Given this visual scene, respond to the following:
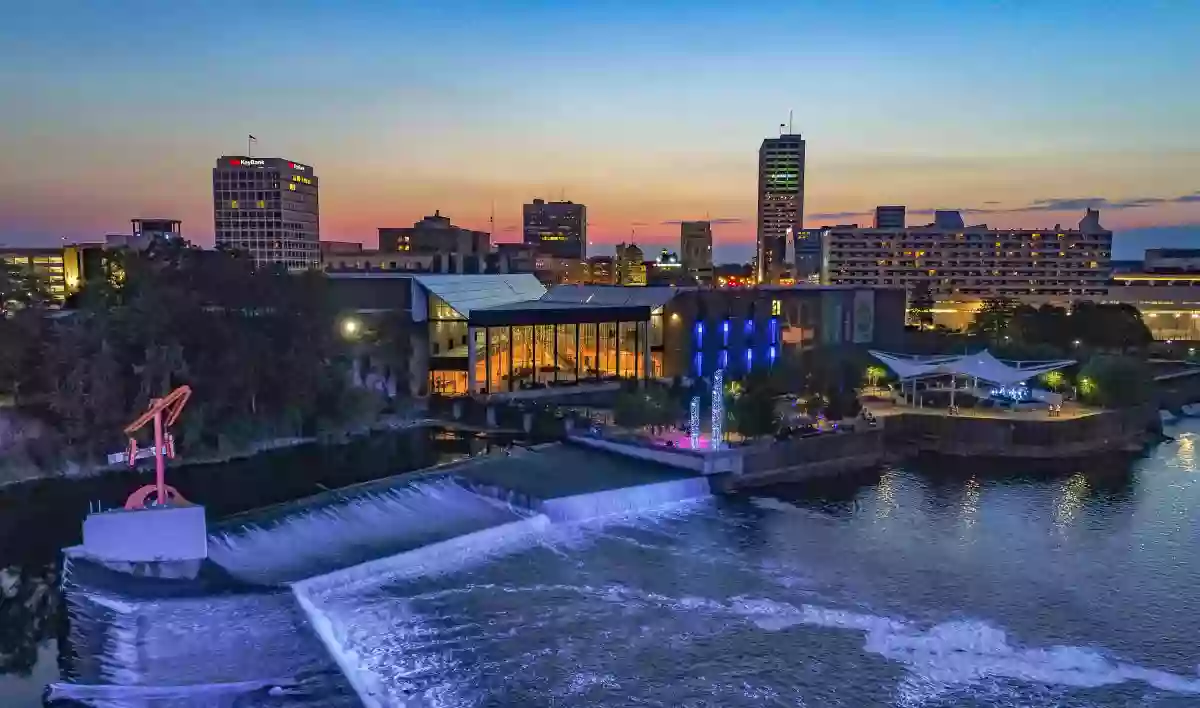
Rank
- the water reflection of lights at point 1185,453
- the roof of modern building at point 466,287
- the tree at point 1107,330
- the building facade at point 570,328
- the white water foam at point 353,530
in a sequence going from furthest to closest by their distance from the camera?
the tree at point 1107,330 → the roof of modern building at point 466,287 → the building facade at point 570,328 → the water reflection of lights at point 1185,453 → the white water foam at point 353,530

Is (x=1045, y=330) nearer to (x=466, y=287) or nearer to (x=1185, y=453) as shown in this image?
(x=1185, y=453)

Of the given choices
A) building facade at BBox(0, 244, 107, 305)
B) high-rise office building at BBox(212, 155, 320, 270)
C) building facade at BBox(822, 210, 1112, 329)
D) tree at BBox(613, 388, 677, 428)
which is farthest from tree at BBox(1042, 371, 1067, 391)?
high-rise office building at BBox(212, 155, 320, 270)

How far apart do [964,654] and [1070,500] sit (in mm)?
16068

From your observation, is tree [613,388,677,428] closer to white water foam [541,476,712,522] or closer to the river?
white water foam [541,476,712,522]

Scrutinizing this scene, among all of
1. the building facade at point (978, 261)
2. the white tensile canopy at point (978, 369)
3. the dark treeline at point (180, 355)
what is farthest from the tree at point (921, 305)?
the dark treeline at point (180, 355)

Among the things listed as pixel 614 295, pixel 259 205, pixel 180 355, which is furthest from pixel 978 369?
pixel 259 205

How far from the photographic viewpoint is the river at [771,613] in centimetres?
1733

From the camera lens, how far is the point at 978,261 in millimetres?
120750

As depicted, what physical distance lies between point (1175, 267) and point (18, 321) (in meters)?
139

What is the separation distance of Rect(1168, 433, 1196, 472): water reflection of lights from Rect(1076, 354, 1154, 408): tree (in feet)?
8.55

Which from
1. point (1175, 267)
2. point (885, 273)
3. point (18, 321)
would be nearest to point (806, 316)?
point (18, 321)

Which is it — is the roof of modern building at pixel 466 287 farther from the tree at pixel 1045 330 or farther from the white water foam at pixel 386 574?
the tree at pixel 1045 330

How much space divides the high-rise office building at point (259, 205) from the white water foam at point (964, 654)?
133 metres

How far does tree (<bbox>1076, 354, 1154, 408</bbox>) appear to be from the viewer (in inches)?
1762
